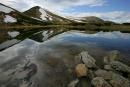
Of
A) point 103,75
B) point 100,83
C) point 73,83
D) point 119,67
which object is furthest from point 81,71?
point 119,67

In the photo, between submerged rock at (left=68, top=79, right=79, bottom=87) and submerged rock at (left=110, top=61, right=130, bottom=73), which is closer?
submerged rock at (left=68, top=79, right=79, bottom=87)

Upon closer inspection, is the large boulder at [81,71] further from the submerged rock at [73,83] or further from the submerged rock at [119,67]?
the submerged rock at [119,67]

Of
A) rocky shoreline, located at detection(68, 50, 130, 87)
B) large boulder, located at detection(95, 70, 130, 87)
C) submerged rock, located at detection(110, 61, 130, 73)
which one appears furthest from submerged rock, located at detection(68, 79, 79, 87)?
submerged rock, located at detection(110, 61, 130, 73)

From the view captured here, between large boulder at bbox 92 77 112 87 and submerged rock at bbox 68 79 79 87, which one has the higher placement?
large boulder at bbox 92 77 112 87

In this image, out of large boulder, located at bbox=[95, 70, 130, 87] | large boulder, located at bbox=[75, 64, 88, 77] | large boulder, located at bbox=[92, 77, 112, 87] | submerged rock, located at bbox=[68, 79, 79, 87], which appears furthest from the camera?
large boulder, located at bbox=[75, 64, 88, 77]

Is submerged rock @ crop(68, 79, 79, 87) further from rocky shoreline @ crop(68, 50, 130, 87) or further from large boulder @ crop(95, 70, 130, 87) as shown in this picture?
large boulder @ crop(95, 70, 130, 87)

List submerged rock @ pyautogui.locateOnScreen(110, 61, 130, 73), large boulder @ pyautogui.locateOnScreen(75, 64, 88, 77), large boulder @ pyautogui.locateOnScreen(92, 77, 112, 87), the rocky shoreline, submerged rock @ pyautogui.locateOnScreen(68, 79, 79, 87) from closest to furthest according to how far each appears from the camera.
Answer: large boulder @ pyautogui.locateOnScreen(92, 77, 112, 87)
the rocky shoreline
submerged rock @ pyautogui.locateOnScreen(68, 79, 79, 87)
large boulder @ pyautogui.locateOnScreen(75, 64, 88, 77)
submerged rock @ pyautogui.locateOnScreen(110, 61, 130, 73)

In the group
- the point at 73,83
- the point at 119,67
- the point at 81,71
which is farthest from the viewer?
the point at 119,67

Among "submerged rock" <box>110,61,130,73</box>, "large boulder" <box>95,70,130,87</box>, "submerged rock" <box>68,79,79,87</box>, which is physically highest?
"large boulder" <box>95,70,130,87</box>

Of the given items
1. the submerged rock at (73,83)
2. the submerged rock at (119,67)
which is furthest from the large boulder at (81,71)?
the submerged rock at (119,67)

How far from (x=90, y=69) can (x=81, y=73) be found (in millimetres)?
2483

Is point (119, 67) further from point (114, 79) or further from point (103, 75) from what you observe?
point (114, 79)

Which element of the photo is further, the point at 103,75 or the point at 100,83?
the point at 103,75

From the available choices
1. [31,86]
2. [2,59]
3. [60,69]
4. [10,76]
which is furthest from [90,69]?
[2,59]
